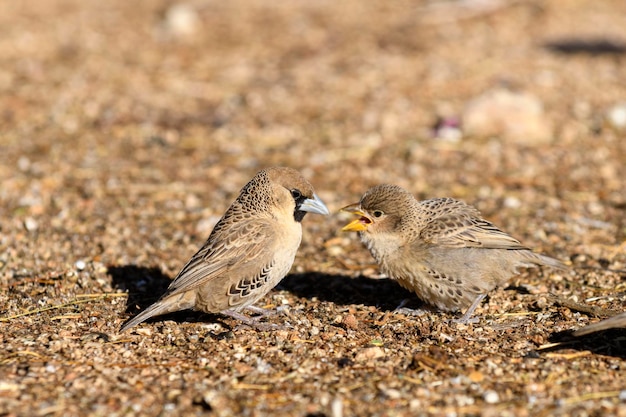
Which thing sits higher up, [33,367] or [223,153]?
[223,153]

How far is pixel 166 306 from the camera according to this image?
18.8 ft

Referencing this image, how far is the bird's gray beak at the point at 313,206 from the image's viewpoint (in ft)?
19.7

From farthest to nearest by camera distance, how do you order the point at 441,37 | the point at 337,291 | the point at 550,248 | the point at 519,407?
the point at 441,37 < the point at 550,248 < the point at 337,291 < the point at 519,407

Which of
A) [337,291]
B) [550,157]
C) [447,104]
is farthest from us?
[447,104]

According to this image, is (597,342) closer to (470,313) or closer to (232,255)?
(470,313)

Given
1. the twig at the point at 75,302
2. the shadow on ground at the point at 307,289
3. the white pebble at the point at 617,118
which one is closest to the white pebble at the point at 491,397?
the shadow on ground at the point at 307,289

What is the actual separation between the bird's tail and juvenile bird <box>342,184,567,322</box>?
1.31m

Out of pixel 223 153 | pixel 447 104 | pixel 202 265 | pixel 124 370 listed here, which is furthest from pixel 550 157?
pixel 124 370

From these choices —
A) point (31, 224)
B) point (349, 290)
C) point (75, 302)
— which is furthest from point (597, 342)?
point (31, 224)

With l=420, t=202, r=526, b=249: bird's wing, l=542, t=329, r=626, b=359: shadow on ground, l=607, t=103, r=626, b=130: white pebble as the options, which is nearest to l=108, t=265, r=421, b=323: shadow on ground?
l=420, t=202, r=526, b=249: bird's wing

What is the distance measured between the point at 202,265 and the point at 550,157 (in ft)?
18.2

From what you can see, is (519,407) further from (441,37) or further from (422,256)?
(441,37)

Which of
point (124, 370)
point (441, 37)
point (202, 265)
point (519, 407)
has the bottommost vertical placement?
point (519, 407)

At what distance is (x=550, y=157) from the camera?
985 centimetres
